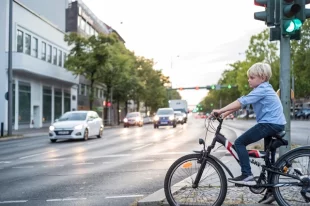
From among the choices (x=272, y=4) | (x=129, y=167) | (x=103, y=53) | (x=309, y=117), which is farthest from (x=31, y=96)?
(x=309, y=117)

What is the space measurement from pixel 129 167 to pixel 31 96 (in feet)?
108

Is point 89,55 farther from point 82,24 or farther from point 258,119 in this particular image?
point 258,119

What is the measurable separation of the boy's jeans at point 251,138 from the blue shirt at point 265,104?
0.21ft

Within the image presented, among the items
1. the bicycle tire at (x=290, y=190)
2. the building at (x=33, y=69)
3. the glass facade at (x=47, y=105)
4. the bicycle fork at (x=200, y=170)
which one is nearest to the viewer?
the bicycle tire at (x=290, y=190)

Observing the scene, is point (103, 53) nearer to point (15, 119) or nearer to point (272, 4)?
point (15, 119)

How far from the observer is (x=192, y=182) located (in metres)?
5.28

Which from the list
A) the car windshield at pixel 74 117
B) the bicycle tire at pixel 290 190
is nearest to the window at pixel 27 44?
the car windshield at pixel 74 117

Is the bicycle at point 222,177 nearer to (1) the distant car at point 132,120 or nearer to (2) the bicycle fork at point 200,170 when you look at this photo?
(2) the bicycle fork at point 200,170

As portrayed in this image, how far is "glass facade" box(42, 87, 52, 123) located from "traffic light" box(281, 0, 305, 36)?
1565 inches

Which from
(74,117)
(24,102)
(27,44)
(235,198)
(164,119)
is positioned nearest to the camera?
(235,198)

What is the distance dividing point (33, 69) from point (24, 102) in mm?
3226

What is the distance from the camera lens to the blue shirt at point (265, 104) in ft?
16.6

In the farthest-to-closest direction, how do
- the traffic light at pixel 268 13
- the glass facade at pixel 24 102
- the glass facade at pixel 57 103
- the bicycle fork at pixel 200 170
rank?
1. the glass facade at pixel 57 103
2. the glass facade at pixel 24 102
3. the traffic light at pixel 268 13
4. the bicycle fork at pixel 200 170

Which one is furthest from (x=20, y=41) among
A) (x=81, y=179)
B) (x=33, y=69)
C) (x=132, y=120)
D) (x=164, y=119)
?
(x=81, y=179)
